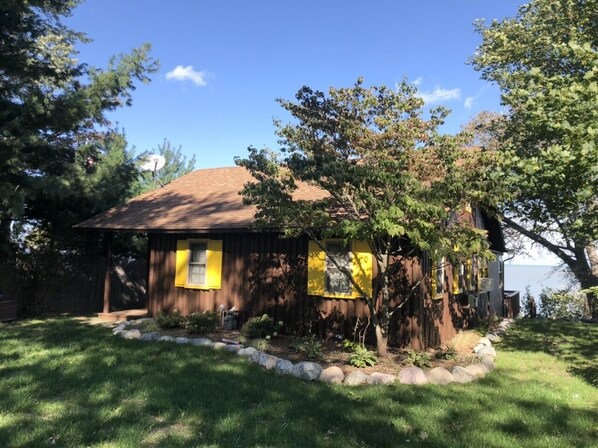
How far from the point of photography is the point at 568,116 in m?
5.99

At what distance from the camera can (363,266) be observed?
371 inches

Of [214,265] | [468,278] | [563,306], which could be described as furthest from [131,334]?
[563,306]

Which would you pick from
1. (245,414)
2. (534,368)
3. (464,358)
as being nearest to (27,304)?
(245,414)

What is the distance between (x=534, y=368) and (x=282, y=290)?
204 inches

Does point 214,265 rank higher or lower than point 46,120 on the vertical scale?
lower

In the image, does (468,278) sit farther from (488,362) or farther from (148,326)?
(148,326)

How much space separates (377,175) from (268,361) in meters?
3.33

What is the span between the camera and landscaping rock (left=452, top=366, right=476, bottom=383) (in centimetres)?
678

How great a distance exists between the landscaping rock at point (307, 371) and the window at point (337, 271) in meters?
3.06

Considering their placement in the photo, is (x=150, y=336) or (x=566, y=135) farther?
(x=150, y=336)

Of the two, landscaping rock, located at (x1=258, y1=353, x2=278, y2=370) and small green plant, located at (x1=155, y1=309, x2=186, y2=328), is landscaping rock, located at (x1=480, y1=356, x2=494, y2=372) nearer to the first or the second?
landscaping rock, located at (x1=258, y1=353, x2=278, y2=370)

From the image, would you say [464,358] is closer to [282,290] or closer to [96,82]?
[282,290]

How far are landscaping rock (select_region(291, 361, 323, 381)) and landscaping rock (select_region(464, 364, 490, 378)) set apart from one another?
230cm

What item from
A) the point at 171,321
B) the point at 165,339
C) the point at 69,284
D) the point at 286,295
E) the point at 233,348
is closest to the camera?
the point at 233,348
